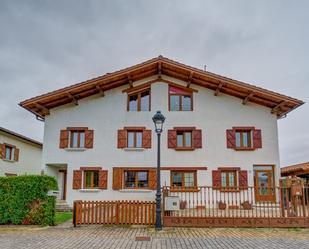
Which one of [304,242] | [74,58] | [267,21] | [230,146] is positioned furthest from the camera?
[74,58]

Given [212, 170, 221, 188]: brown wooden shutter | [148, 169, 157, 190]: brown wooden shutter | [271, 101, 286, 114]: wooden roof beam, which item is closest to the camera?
[271, 101, 286, 114]: wooden roof beam

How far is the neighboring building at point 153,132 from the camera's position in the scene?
1750cm

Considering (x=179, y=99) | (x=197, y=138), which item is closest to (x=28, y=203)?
(x=197, y=138)

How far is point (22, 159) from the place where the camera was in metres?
24.9

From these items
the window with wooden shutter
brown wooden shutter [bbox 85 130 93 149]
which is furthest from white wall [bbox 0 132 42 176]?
the window with wooden shutter

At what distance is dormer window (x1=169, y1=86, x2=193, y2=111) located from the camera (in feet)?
60.8

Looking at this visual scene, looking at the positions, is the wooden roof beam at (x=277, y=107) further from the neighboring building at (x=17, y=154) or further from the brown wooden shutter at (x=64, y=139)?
the neighboring building at (x=17, y=154)

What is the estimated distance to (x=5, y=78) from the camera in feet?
90.7

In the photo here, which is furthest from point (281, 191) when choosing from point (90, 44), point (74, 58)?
point (74, 58)

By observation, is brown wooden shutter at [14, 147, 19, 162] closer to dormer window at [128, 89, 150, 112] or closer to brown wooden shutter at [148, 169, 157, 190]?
dormer window at [128, 89, 150, 112]

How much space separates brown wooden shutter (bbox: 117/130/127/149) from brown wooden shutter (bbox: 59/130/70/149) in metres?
3.10

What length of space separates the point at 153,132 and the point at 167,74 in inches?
148

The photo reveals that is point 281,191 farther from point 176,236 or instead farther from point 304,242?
point 176,236

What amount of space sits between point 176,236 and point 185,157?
8.75 metres
